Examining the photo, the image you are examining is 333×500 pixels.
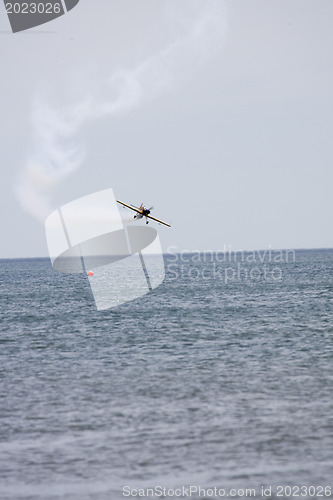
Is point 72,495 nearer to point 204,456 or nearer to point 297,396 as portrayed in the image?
point 204,456

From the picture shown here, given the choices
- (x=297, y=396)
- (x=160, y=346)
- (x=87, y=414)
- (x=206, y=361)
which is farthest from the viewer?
(x=160, y=346)

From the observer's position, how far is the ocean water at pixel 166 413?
18.0 metres

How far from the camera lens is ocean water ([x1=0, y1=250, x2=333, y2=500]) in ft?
59.0

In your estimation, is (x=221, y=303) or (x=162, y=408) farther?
(x=221, y=303)

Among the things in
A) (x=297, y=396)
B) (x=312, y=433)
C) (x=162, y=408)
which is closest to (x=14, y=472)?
(x=162, y=408)

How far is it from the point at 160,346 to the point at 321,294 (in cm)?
5103

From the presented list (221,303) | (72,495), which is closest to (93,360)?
A: (72,495)

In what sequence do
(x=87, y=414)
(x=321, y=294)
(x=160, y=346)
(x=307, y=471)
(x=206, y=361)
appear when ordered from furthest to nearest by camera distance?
(x=321, y=294) → (x=160, y=346) → (x=206, y=361) → (x=87, y=414) → (x=307, y=471)

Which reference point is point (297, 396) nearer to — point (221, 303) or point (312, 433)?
point (312, 433)

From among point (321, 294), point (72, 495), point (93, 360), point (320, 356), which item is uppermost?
point (72, 495)

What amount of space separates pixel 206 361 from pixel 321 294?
183 feet

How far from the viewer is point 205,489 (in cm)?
1739

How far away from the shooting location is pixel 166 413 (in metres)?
24.5

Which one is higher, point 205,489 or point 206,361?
point 205,489
